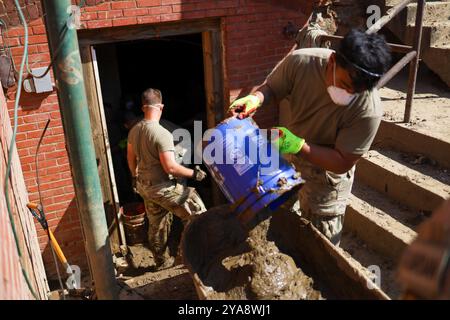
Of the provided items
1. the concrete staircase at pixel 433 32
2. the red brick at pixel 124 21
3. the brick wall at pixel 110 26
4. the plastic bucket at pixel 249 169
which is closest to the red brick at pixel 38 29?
the brick wall at pixel 110 26

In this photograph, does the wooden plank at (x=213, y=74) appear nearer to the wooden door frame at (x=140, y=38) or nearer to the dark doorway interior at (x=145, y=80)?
the wooden door frame at (x=140, y=38)

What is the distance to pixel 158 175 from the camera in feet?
15.5

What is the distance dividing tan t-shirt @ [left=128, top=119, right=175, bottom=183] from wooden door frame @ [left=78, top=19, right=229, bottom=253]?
1.44 feet

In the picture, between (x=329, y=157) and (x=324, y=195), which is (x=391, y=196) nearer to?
(x=324, y=195)

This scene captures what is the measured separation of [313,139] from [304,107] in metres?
0.26

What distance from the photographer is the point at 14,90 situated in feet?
Answer: 14.0

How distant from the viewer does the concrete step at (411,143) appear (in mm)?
4496

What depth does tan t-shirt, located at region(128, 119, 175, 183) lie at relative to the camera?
4.52 metres

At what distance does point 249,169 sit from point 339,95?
916 mm

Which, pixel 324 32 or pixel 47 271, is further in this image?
pixel 324 32

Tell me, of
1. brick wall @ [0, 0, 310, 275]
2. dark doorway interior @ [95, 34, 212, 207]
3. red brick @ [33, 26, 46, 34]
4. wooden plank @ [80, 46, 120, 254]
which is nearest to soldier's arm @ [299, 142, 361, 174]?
brick wall @ [0, 0, 310, 275]
